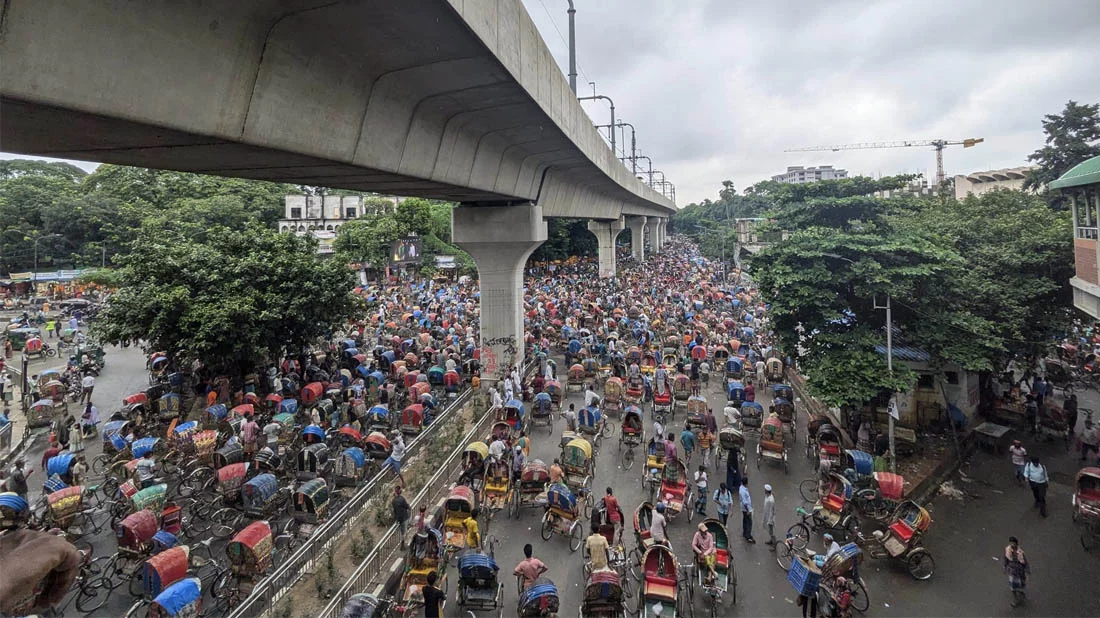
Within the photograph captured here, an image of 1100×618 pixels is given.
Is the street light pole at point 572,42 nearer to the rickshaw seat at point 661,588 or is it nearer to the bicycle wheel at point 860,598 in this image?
the rickshaw seat at point 661,588

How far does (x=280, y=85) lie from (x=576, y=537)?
30.2 ft

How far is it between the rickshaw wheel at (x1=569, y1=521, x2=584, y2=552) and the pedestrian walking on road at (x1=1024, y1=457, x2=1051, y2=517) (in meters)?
10.1

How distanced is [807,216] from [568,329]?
1226cm

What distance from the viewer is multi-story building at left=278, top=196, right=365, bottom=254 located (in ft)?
220

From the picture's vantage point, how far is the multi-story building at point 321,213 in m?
67.2

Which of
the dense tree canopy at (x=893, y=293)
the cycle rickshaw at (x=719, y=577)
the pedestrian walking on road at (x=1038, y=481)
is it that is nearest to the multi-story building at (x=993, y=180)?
the dense tree canopy at (x=893, y=293)

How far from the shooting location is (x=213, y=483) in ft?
39.6

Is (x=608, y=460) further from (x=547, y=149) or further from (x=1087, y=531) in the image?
(x=1087, y=531)

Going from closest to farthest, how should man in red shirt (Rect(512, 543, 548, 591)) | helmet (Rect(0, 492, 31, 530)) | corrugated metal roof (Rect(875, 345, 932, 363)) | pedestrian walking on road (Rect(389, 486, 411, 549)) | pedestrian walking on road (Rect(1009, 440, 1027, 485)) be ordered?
man in red shirt (Rect(512, 543, 548, 591)) < helmet (Rect(0, 492, 31, 530)) < pedestrian walking on road (Rect(389, 486, 411, 549)) < pedestrian walking on road (Rect(1009, 440, 1027, 485)) < corrugated metal roof (Rect(875, 345, 932, 363))

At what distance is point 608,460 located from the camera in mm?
14023

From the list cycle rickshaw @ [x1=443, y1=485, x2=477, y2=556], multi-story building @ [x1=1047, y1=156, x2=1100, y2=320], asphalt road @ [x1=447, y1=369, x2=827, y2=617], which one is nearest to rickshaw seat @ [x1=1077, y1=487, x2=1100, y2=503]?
multi-story building @ [x1=1047, y1=156, x2=1100, y2=320]

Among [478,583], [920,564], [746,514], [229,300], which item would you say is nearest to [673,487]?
[746,514]

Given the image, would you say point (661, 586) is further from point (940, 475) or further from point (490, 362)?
point (490, 362)

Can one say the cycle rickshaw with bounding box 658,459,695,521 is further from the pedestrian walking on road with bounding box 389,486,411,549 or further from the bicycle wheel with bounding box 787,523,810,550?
the pedestrian walking on road with bounding box 389,486,411,549
